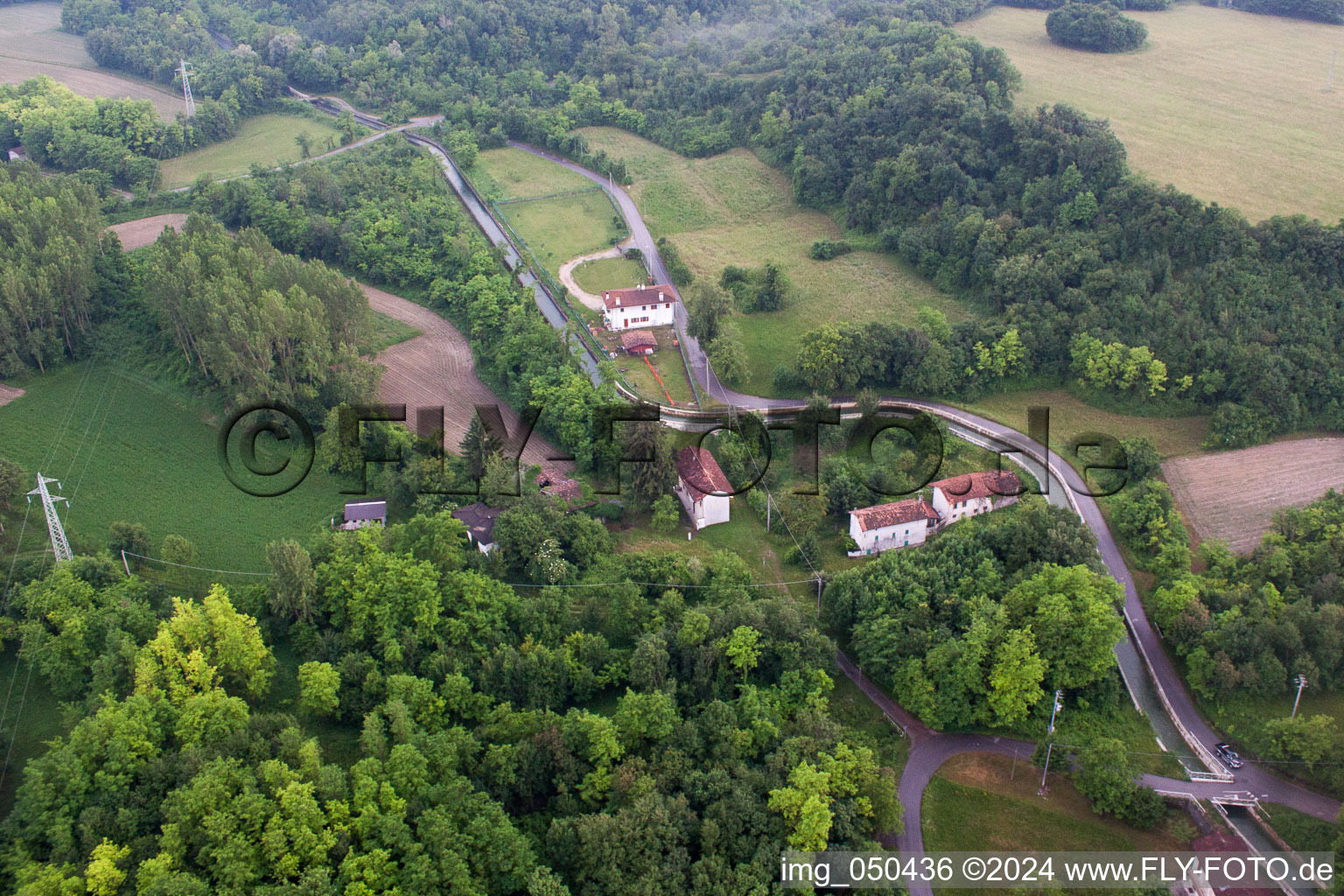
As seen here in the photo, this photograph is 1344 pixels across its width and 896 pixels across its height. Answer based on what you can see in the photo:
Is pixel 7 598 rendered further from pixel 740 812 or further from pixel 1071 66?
pixel 1071 66

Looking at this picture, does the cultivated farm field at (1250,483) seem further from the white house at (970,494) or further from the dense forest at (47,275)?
the dense forest at (47,275)

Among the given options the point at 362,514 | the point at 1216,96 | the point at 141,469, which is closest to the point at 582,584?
the point at 362,514

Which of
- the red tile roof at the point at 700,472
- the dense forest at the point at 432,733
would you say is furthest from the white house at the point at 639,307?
the dense forest at the point at 432,733

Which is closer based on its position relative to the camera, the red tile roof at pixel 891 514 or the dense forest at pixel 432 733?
the dense forest at pixel 432 733

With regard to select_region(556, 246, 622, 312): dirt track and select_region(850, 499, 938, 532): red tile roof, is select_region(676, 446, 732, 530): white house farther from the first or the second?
select_region(556, 246, 622, 312): dirt track

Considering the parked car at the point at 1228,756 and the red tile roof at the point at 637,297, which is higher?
the red tile roof at the point at 637,297

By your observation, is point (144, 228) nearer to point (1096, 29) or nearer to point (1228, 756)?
point (1096, 29)
